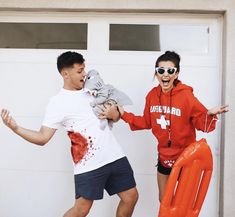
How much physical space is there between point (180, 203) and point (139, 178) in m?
1.03

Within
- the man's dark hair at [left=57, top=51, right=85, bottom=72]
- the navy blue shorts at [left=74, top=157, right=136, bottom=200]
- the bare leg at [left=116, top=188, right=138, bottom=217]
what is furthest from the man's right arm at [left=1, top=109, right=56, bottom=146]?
the bare leg at [left=116, top=188, right=138, bottom=217]

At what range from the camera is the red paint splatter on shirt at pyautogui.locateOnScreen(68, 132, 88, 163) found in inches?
129

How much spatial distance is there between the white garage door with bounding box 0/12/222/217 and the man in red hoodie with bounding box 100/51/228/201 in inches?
30.3

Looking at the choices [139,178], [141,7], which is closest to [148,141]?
[139,178]

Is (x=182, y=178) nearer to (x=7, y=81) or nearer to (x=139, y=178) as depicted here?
(x=139, y=178)

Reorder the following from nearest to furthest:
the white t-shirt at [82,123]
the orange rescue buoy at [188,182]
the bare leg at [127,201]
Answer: the orange rescue buoy at [188,182] → the white t-shirt at [82,123] → the bare leg at [127,201]

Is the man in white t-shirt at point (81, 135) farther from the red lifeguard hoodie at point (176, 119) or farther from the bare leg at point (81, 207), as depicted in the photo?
the red lifeguard hoodie at point (176, 119)

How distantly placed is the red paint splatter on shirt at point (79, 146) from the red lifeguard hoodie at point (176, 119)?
60 centimetres

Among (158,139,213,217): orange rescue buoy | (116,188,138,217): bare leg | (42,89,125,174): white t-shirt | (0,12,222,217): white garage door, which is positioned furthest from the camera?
(0,12,222,217): white garage door

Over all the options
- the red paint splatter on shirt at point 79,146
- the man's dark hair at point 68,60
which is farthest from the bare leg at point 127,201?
the man's dark hair at point 68,60

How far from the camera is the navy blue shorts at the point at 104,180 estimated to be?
327cm

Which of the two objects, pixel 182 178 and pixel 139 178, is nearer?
pixel 182 178

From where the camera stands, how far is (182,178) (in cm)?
318

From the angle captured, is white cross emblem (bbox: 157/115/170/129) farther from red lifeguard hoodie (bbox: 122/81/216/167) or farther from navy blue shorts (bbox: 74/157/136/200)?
navy blue shorts (bbox: 74/157/136/200)
